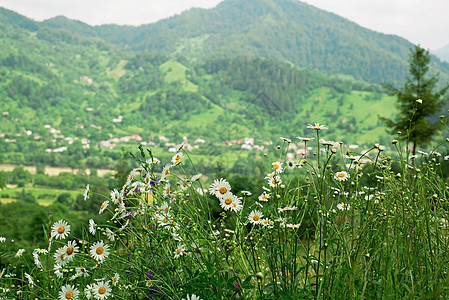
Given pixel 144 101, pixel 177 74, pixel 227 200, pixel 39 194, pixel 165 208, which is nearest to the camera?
pixel 227 200

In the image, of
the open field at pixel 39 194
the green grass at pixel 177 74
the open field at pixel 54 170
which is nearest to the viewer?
the open field at pixel 39 194

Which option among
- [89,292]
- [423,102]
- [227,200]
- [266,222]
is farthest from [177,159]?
[423,102]

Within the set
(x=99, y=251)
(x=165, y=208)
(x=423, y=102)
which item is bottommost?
(x=99, y=251)

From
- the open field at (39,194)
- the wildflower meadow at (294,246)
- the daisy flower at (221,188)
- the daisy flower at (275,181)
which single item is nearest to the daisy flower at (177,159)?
the wildflower meadow at (294,246)

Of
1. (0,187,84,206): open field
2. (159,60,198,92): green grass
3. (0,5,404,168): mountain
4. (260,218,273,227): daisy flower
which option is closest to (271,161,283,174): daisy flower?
(260,218,273,227): daisy flower

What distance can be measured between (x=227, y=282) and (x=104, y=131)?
10576 cm

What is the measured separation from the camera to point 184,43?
198500mm

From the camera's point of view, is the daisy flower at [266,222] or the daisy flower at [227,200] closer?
the daisy flower at [227,200]

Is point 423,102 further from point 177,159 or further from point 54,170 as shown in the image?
point 54,170

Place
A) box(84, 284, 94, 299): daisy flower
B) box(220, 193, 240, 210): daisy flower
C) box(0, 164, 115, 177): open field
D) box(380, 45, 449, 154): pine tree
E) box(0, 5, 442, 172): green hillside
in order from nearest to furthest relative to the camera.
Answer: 1. box(220, 193, 240, 210): daisy flower
2. box(84, 284, 94, 299): daisy flower
3. box(380, 45, 449, 154): pine tree
4. box(0, 164, 115, 177): open field
5. box(0, 5, 442, 172): green hillside

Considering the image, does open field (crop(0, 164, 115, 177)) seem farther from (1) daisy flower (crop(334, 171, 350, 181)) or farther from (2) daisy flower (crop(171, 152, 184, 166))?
(1) daisy flower (crop(334, 171, 350, 181))

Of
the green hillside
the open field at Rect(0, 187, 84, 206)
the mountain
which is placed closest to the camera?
the open field at Rect(0, 187, 84, 206)

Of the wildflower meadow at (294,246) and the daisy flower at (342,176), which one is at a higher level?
the daisy flower at (342,176)

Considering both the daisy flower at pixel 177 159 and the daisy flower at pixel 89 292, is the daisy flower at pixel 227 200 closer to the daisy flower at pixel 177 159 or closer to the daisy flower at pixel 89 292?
the daisy flower at pixel 177 159
